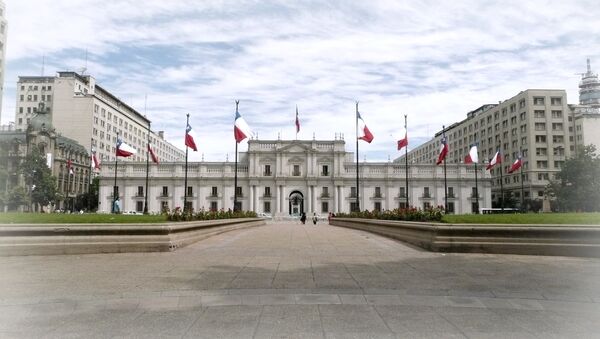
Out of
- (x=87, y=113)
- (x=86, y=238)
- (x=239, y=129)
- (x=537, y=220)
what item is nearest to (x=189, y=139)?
(x=239, y=129)

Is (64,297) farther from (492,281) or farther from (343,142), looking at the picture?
(343,142)

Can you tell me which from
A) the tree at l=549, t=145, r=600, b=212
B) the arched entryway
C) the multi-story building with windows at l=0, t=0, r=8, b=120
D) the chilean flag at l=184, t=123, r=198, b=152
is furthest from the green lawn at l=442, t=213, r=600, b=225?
the arched entryway

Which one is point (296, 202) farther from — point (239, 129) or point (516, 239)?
point (516, 239)

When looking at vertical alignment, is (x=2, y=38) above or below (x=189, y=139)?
below

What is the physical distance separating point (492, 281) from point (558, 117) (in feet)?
312

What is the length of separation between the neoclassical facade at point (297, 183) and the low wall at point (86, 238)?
89.3 m

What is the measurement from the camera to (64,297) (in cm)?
678

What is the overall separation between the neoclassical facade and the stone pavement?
303ft

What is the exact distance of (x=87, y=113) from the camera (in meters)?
89.3

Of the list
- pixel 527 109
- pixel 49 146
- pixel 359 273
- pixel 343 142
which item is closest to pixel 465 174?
pixel 527 109

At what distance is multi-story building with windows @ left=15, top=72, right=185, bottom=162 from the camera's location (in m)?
66.5

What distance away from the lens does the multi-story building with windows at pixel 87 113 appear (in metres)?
66.5

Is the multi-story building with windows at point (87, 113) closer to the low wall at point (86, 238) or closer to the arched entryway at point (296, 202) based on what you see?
the arched entryway at point (296, 202)

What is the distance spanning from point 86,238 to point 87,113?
86.0 meters
